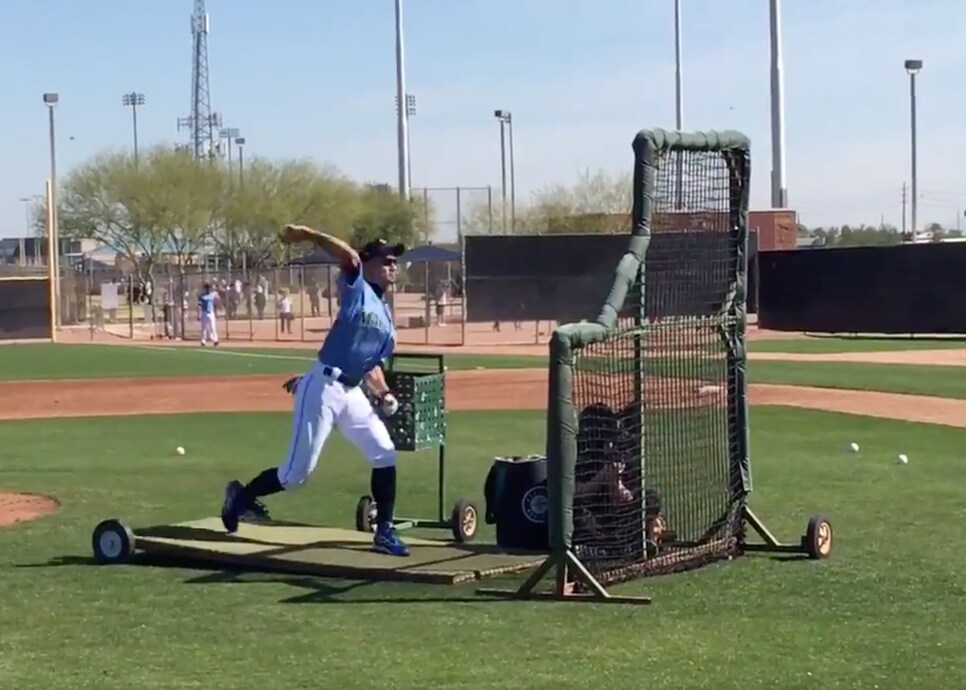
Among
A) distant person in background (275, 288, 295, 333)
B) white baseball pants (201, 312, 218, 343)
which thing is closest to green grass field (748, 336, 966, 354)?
white baseball pants (201, 312, 218, 343)

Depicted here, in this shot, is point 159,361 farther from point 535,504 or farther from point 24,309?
point 535,504

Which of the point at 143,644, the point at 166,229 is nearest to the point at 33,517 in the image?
the point at 143,644

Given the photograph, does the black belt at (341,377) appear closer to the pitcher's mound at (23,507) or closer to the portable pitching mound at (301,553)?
the portable pitching mound at (301,553)

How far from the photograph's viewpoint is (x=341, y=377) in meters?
9.01

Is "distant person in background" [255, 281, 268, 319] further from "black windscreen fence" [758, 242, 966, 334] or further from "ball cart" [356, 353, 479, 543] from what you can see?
"ball cart" [356, 353, 479, 543]

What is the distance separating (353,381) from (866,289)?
111 feet

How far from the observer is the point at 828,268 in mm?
41969

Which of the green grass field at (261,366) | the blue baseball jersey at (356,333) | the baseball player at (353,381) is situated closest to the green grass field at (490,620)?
the baseball player at (353,381)

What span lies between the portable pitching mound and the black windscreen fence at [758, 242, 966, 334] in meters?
31.5

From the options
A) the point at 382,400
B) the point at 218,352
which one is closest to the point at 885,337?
the point at 218,352

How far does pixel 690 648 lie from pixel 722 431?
303 cm

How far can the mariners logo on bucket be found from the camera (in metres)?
9.30

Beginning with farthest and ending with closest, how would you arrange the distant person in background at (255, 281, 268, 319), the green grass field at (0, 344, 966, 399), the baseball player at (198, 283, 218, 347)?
the distant person in background at (255, 281, 268, 319)
the baseball player at (198, 283, 218, 347)
the green grass field at (0, 344, 966, 399)

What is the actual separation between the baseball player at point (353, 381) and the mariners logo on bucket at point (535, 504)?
75 cm
